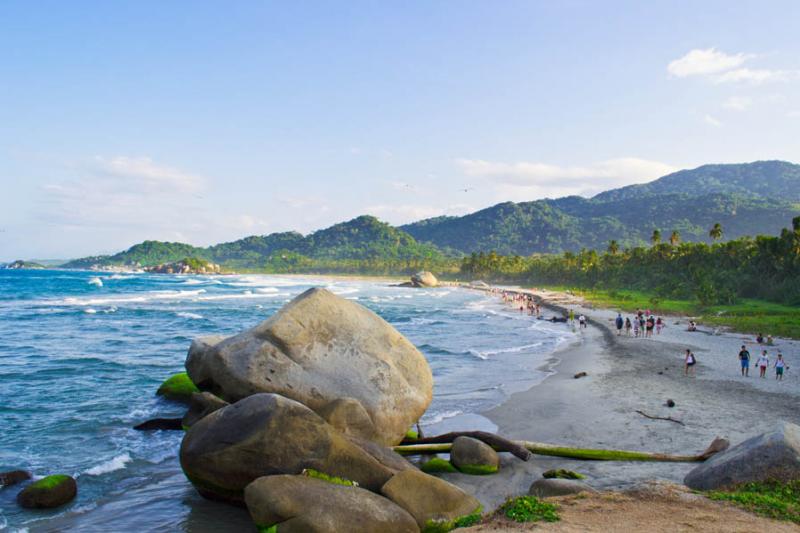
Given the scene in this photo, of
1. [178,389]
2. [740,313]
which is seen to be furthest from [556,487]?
[740,313]

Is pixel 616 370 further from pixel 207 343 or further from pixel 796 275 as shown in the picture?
pixel 796 275

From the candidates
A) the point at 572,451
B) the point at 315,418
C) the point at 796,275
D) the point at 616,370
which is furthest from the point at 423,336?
the point at 796,275

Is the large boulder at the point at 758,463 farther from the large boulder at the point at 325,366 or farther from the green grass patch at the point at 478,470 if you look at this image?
the large boulder at the point at 325,366

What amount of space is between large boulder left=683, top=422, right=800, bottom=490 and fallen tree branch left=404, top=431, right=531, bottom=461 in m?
3.61

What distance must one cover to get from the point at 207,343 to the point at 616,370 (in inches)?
725

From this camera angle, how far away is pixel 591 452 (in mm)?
13203

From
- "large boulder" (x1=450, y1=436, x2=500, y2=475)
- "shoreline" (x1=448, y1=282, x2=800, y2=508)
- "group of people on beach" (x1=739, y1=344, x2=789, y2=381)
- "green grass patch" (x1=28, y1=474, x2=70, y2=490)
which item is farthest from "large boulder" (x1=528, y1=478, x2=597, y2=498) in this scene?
"group of people on beach" (x1=739, y1=344, x2=789, y2=381)

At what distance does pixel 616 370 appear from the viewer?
26250 mm

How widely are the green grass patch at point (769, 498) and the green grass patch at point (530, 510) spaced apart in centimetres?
296

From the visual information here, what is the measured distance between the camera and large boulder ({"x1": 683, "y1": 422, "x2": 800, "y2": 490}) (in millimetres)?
9961

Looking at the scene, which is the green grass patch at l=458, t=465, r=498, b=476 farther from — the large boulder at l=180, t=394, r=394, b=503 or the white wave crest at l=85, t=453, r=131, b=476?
the white wave crest at l=85, t=453, r=131, b=476

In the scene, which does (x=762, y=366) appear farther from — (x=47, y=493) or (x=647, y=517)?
(x=47, y=493)

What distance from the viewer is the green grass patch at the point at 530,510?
27.7 feet

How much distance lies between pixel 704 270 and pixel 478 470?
71.0m
